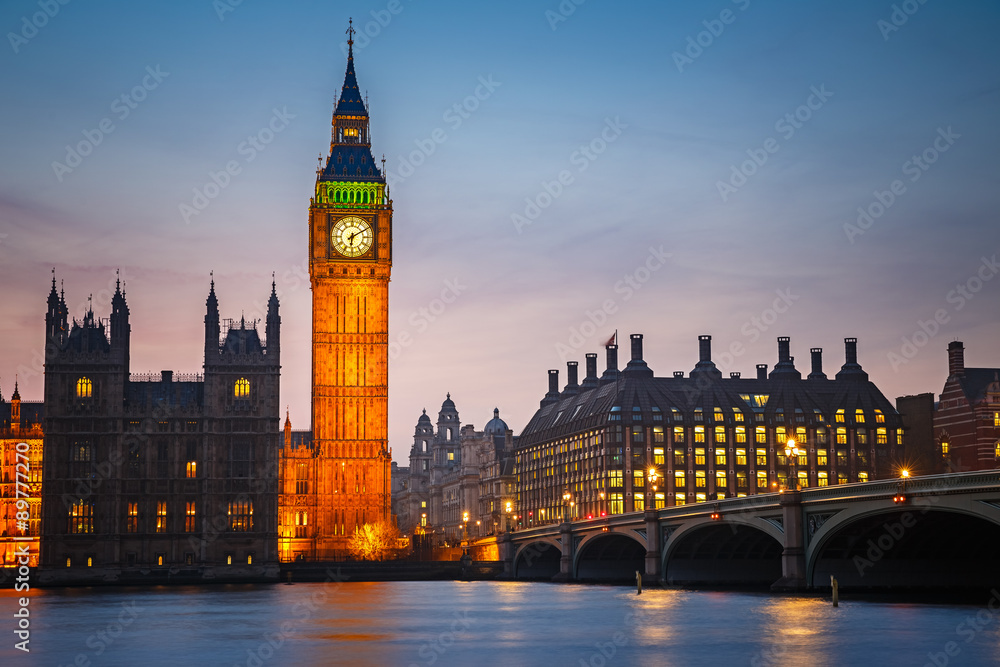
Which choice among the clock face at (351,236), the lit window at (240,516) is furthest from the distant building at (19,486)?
the clock face at (351,236)

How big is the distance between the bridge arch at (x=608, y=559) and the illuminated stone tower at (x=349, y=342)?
3992 cm

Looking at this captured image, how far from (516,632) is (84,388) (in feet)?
318

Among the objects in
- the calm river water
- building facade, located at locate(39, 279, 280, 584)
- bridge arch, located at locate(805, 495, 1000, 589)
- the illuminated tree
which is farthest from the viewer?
the illuminated tree

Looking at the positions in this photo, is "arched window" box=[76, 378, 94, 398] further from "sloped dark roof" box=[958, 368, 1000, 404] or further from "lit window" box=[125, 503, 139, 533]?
"sloped dark roof" box=[958, 368, 1000, 404]

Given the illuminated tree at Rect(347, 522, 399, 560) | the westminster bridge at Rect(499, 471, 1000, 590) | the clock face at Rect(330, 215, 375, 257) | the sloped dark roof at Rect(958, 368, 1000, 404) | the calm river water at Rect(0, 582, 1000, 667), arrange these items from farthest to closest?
the sloped dark roof at Rect(958, 368, 1000, 404) → the clock face at Rect(330, 215, 375, 257) → the illuminated tree at Rect(347, 522, 399, 560) → the westminster bridge at Rect(499, 471, 1000, 590) → the calm river water at Rect(0, 582, 1000, 667)

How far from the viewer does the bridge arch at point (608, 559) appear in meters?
142

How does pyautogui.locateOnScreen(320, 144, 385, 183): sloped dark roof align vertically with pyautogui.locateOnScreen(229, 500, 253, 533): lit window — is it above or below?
above

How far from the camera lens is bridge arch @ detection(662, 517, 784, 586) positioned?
4616 inches

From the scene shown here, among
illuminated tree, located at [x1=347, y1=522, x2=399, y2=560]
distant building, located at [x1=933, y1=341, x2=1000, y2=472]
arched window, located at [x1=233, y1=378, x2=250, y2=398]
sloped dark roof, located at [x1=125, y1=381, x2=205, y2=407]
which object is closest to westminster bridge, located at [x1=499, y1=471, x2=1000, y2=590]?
illuminated tree, located at [x1=347, y1=522, x2=399, y2=560]

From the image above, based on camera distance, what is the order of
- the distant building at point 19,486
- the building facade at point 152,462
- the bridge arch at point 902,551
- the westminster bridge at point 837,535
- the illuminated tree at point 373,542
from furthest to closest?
the illuminated tree at point 373,542 < the distant building at point 19,486 < the building facade at point 152,462 < the bridge arch at point 902,551 < the westminster bridge at point 837,535

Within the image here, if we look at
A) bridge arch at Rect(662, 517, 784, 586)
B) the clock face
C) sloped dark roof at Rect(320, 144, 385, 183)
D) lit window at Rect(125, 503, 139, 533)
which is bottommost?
bridge arch at Rect(662, 517, 784, 586)

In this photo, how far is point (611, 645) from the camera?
217 ft

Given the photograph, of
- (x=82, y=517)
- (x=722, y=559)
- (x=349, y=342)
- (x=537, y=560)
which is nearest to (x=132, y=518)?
(x=82, y=517)

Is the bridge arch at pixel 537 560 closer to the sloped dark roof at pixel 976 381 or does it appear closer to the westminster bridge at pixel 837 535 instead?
the westminster bridge at pixel 837 535
